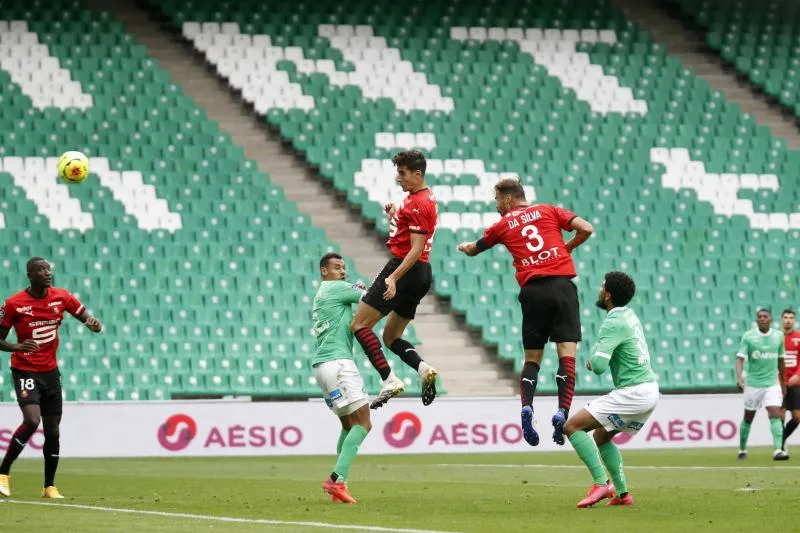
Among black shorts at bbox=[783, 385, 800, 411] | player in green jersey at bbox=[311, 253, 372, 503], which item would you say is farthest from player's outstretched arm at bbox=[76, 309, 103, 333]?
black shorts at bbox=[783, 385, 800, 411]

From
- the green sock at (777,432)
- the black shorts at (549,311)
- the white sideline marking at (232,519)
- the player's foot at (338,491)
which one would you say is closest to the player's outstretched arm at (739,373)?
the green sock at (777,432)

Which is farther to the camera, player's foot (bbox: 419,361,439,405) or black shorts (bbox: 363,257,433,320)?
black shorts (bbox: 363,257,433,320)

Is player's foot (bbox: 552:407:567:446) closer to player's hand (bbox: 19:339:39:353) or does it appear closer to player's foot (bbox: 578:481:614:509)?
player's foot (bbox: 578:481:614:509)

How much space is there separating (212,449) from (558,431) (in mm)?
12150

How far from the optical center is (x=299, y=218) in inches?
1051

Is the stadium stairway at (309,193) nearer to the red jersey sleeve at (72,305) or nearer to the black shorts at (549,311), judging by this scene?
the red jersey sleeve at (72,305)

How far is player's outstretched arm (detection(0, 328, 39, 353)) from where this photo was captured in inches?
496

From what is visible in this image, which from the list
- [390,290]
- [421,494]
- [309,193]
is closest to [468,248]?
[390,290]

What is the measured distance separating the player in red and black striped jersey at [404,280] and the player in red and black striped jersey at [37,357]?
268 cm

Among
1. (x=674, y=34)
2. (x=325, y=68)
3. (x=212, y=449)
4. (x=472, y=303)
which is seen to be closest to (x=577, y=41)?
(x=674, y=34)

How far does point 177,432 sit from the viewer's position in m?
22.0

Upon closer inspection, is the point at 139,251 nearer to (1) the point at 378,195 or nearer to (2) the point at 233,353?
(2) the point at 233,353

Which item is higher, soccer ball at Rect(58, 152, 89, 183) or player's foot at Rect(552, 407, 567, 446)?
soccer ball at Rect(58, 152, 89, 183)

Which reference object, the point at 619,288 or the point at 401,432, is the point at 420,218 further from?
the point at 401,432
